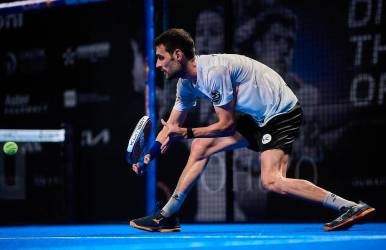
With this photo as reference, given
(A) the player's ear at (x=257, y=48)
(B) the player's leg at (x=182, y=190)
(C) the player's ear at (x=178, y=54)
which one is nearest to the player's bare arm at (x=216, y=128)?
(B) the player's leg at (x=182, y=190)

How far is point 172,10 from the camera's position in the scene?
6.73 metres

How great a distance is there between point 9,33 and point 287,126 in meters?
4.75

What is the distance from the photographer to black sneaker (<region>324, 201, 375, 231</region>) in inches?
160

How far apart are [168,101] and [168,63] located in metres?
2.40

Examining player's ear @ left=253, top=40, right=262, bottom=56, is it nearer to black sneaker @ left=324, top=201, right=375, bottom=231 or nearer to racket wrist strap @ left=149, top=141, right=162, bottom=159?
racket wrist strap @ left=149, top=141, right=162, bottom=159

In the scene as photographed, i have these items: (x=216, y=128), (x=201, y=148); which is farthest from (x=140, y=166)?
(x=216, y=128)

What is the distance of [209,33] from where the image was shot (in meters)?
6.55

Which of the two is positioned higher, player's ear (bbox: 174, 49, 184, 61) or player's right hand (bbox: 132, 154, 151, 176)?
player's ear (bbox: 174, 49, 184, 61)

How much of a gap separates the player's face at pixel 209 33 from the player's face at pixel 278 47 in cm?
45

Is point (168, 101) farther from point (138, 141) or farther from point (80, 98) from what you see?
point (138, 141)

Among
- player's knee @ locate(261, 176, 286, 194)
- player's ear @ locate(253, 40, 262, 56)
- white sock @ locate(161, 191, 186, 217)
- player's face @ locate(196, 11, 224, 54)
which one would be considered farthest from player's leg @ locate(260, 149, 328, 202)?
player's face @ locate(196, 11, 224, 54)

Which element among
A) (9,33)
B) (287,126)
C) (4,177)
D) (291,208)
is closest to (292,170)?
(291,208)

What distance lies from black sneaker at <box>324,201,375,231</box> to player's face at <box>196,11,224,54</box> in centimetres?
276

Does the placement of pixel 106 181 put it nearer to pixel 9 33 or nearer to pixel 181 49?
pixel 9 33
